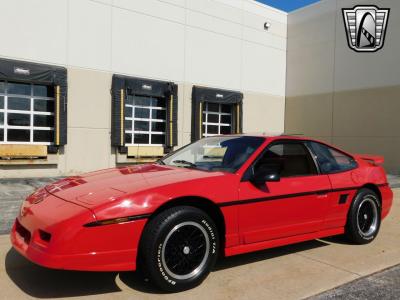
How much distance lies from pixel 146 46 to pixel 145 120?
2372 mm

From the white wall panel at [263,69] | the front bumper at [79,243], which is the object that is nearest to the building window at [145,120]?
the white wall panel at [263,69]

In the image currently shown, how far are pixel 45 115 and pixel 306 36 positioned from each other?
1107cm

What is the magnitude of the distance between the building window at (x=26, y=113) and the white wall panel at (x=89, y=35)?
1293 millimetres

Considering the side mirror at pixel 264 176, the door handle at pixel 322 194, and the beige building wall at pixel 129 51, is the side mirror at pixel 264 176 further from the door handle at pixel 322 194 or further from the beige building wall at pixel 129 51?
the beige building wall at pixel 129 51

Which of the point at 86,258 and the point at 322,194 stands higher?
the point at 322,194

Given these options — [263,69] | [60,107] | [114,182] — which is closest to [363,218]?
[114,182]

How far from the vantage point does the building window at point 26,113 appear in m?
11.0

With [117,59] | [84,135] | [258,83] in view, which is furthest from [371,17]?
[84,135]

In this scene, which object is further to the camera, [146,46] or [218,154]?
[146,46]

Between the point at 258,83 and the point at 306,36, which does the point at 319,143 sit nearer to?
the point at 258,83

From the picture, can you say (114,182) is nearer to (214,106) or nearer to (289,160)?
(289,160)

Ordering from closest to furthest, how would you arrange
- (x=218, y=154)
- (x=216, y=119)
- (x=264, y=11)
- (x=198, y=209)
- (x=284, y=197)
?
(x=198, y=209)
(x=284, y=197)
(x=218, y=154)
(x=216, y=119)
(x=264, y=11)

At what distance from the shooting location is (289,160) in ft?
14.9

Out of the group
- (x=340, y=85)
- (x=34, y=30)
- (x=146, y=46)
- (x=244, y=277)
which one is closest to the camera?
(x=244, y=277)
